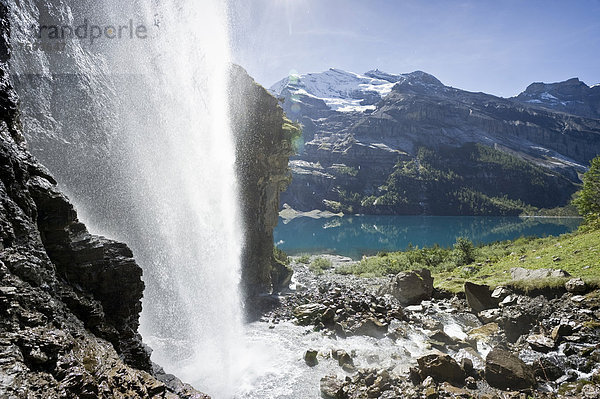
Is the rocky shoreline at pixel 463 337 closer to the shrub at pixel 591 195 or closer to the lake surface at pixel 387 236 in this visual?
the shrub at pixel 591 195

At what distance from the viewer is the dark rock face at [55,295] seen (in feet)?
13.5

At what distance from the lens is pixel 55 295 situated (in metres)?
5.56

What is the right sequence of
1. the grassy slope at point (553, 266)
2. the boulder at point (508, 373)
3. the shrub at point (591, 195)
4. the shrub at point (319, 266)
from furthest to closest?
the shrub at point (319, 266)
the shrub at point (591, 195)
the grassy slope at point (553, 266)
the boulder at point (508, 373)

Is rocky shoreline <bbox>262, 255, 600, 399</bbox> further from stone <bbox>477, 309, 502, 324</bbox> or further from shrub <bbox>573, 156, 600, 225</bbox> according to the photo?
shrub <bbox>573, 156, 600, 225</bbox>

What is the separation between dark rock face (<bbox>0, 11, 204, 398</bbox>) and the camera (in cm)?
410

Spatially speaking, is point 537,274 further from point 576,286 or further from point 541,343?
point 541,343

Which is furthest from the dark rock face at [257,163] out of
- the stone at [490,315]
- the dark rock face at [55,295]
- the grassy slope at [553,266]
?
the dark rock face at [55,295]

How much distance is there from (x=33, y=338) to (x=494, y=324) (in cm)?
1816

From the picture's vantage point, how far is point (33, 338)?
4.26 m

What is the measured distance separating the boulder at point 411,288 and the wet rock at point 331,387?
12419 millimetres

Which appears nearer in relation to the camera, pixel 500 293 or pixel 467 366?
pixel 467 366

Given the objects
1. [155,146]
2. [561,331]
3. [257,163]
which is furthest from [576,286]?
[155,146]

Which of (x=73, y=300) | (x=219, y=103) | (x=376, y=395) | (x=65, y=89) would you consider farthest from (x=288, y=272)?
(x=73, y=300)

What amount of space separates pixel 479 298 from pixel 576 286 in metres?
5.23
